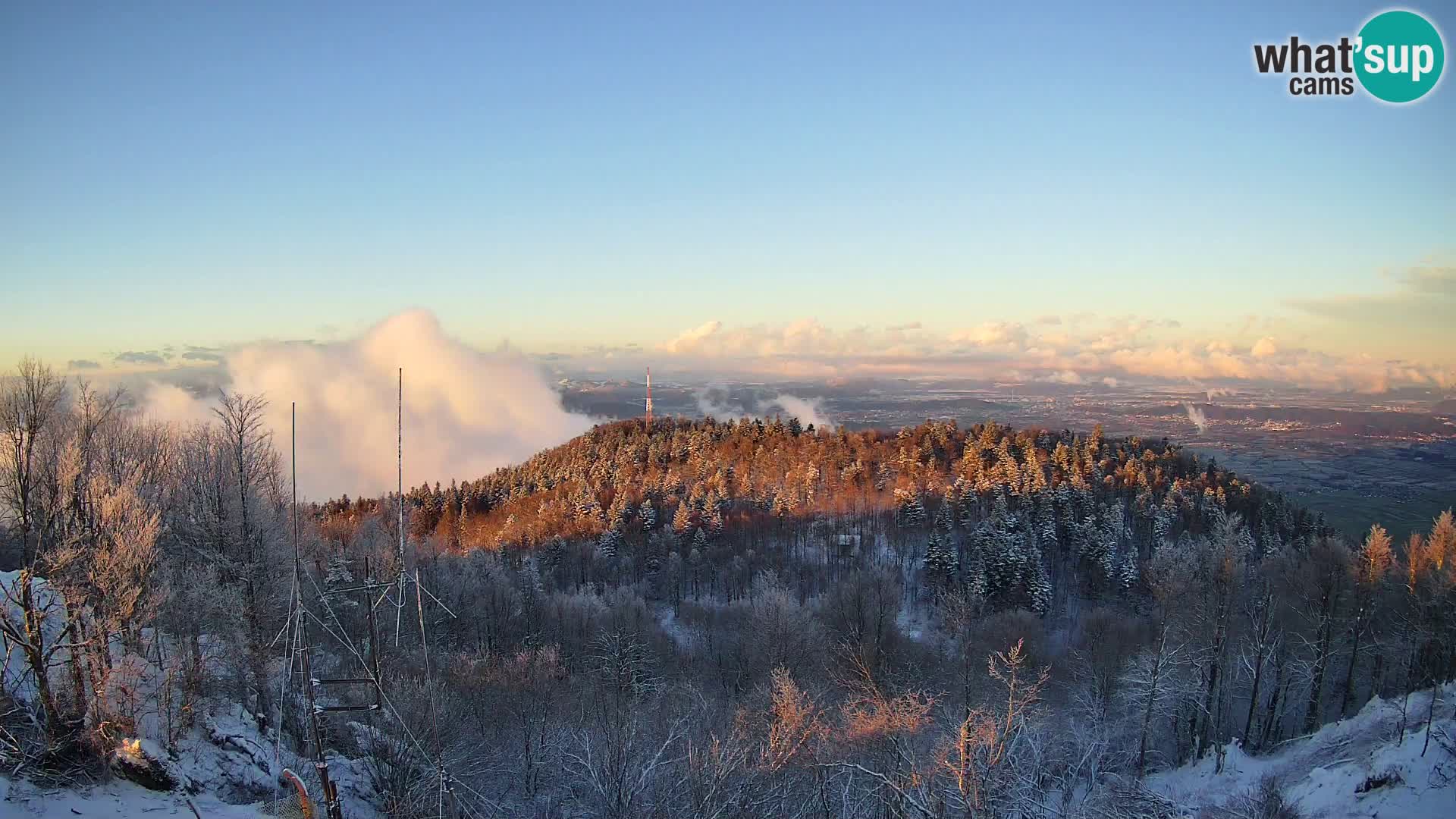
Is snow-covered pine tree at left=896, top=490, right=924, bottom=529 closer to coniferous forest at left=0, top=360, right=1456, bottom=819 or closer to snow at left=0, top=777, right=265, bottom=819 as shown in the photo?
coniferous forest at left=0, top=360, right=1456, bottom=819

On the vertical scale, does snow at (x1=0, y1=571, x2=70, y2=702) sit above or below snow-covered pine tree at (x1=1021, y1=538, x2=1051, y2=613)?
above

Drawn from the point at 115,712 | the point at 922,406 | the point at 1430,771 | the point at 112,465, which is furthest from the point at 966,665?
the point at 922,406

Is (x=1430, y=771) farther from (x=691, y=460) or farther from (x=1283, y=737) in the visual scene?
(x=691, y=460)

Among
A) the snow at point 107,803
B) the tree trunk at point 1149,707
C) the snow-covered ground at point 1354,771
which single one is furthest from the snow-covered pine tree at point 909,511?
the snow at point 107,803

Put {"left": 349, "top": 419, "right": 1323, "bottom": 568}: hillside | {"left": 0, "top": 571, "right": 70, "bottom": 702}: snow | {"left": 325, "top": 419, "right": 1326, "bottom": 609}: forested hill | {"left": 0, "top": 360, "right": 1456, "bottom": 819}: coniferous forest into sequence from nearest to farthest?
{"left": 0, "top": 571, "right": 70, "bottom": 702}: snow
{"left": 0, "top": 360, "right": 1456, "bottom": 819}: coniferous forest
{"left": 325, "top": 419, "right": 1326, "bottom": 609}: forested hill
{"left": 349, "top": 419, "right": 1323, "bottom": 568}: hillside

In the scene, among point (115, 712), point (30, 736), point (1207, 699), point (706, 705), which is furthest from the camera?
point (1207, 699)

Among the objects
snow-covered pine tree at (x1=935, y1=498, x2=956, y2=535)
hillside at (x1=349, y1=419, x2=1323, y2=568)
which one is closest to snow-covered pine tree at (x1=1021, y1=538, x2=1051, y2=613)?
hillside at (x1=349, y1=419, x2=1323, y2=568)

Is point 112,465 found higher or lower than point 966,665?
higher

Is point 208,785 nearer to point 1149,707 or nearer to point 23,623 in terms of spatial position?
point 23,623

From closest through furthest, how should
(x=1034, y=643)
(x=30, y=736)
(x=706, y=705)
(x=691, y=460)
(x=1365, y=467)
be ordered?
(x=30, y=736)
(x=706, y=705)
(x=1034, y=643)
(x=1365, y=467)
(x=691, y=460)
